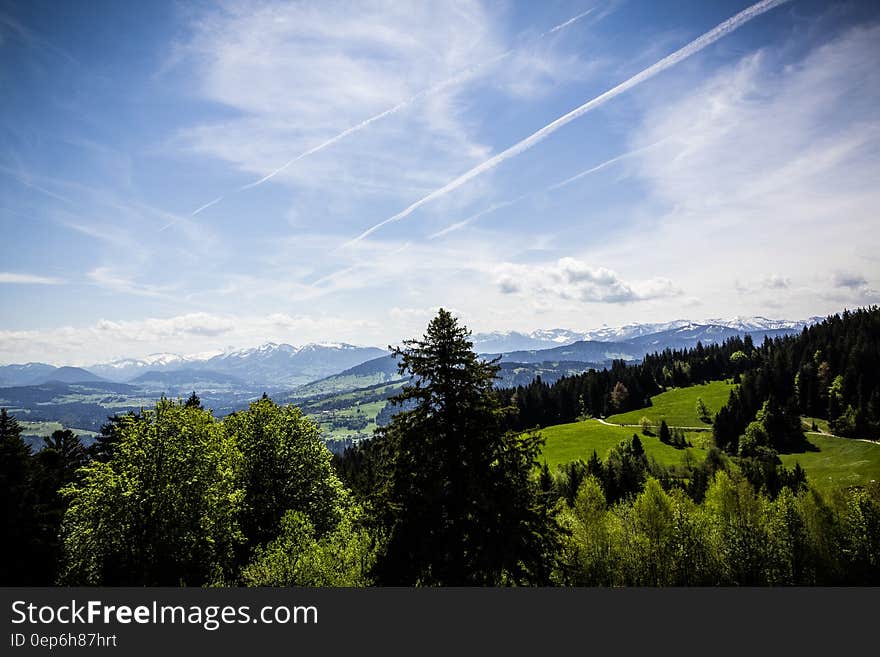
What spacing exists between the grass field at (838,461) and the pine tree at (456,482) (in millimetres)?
82620

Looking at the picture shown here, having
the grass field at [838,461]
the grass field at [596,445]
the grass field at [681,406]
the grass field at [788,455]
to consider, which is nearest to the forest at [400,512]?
the grass field at [838,461]

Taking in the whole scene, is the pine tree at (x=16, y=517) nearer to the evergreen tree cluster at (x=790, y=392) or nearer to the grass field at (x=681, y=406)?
the evergreen tree cluster at (x=790, y=392)

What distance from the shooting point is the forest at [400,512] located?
1580cm

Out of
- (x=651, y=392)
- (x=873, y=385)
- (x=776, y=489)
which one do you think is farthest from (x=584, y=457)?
(x=651, y=392)

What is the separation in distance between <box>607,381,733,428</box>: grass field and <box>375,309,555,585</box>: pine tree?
14939cm

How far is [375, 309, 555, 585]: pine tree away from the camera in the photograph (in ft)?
50.3

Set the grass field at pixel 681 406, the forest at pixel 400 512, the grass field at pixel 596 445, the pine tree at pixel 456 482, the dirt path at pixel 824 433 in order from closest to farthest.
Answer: the pine tree at pixel 456 482, the forest at pixel 400 512, the dirt path at pixel 824 433, the grass field at pixel 596 445, the grass field at pixel 681 406

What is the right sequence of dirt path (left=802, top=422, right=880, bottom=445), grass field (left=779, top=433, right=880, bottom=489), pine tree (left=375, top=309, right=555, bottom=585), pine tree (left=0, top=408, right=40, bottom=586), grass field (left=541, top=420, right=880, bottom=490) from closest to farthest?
pine tree (left=375, top=309, right=555, bottom=585)
pine tree (left=0, top=408, right=40, bottom=586)
grass field (left=779, top=433, right=880, bottom=489)
grass field (left=541, top=420, right=880, bottom=490)
dirt path (left=802, top=422, right=880, bottom=445)

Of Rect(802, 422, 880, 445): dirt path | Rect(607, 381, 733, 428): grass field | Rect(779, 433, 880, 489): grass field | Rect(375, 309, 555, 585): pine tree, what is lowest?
Rect(779, 433, 880, 489): grass field

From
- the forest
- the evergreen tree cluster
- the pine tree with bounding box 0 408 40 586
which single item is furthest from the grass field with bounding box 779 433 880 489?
the pine tree with bounding box 0 408 40 586

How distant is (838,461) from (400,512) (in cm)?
11737

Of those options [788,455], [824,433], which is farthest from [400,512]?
[824,433]

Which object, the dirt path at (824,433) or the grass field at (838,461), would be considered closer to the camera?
the grass field at (838,461)

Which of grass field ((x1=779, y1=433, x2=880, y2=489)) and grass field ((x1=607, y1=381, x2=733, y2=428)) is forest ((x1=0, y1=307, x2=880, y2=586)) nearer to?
grass field ((x1=779, y1=433, x2=880, y2=489))
